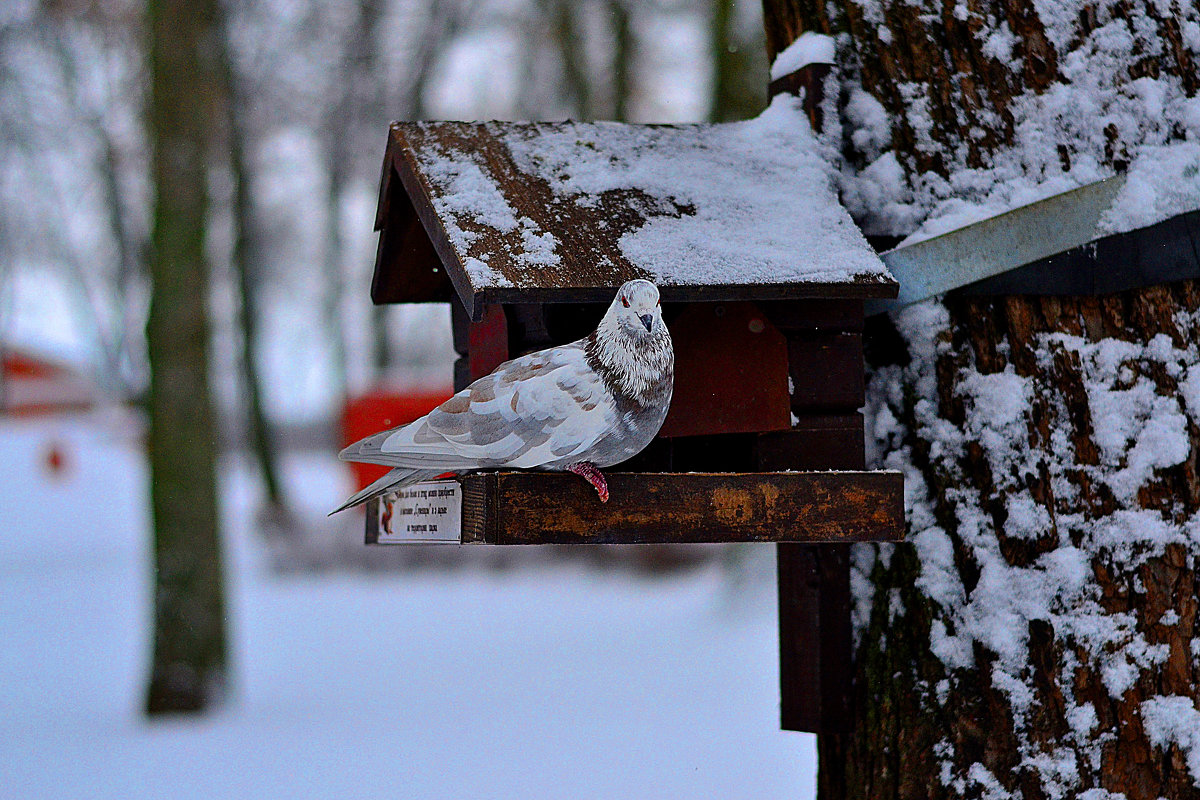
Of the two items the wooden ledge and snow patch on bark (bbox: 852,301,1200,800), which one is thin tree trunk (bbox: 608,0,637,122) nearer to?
snow patch on bark (bbox: 852,301,1200,800)

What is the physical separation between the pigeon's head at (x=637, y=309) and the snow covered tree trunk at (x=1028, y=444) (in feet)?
2.01

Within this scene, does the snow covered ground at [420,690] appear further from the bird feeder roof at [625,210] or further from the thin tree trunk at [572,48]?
the thin tree trunk at [572,48]

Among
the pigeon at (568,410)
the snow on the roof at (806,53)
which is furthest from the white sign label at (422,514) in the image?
the snow on the roof at (806,53)

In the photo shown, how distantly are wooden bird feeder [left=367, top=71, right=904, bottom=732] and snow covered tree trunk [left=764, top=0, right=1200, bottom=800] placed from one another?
123mm

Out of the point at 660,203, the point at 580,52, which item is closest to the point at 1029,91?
the point at 660,203

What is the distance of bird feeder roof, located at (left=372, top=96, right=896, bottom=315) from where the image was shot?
1847 millimetres

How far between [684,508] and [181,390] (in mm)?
5109

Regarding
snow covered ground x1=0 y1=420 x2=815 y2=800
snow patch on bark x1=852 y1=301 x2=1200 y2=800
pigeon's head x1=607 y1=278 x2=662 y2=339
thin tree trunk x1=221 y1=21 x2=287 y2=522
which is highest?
thin tree trunk x1=221 y1=21 x2=287 y2=522

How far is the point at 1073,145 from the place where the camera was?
2.05 meters

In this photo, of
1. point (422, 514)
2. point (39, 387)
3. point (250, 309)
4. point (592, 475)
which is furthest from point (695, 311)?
point (39, 387)

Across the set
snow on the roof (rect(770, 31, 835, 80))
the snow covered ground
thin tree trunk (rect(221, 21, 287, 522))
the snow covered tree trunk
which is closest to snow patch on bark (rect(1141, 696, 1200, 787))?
the snow covered tree trunk

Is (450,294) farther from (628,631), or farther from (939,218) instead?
(628,631)

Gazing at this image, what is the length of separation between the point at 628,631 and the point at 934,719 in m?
6.21

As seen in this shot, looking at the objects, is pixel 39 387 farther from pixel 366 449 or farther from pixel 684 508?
pixel 684 508
